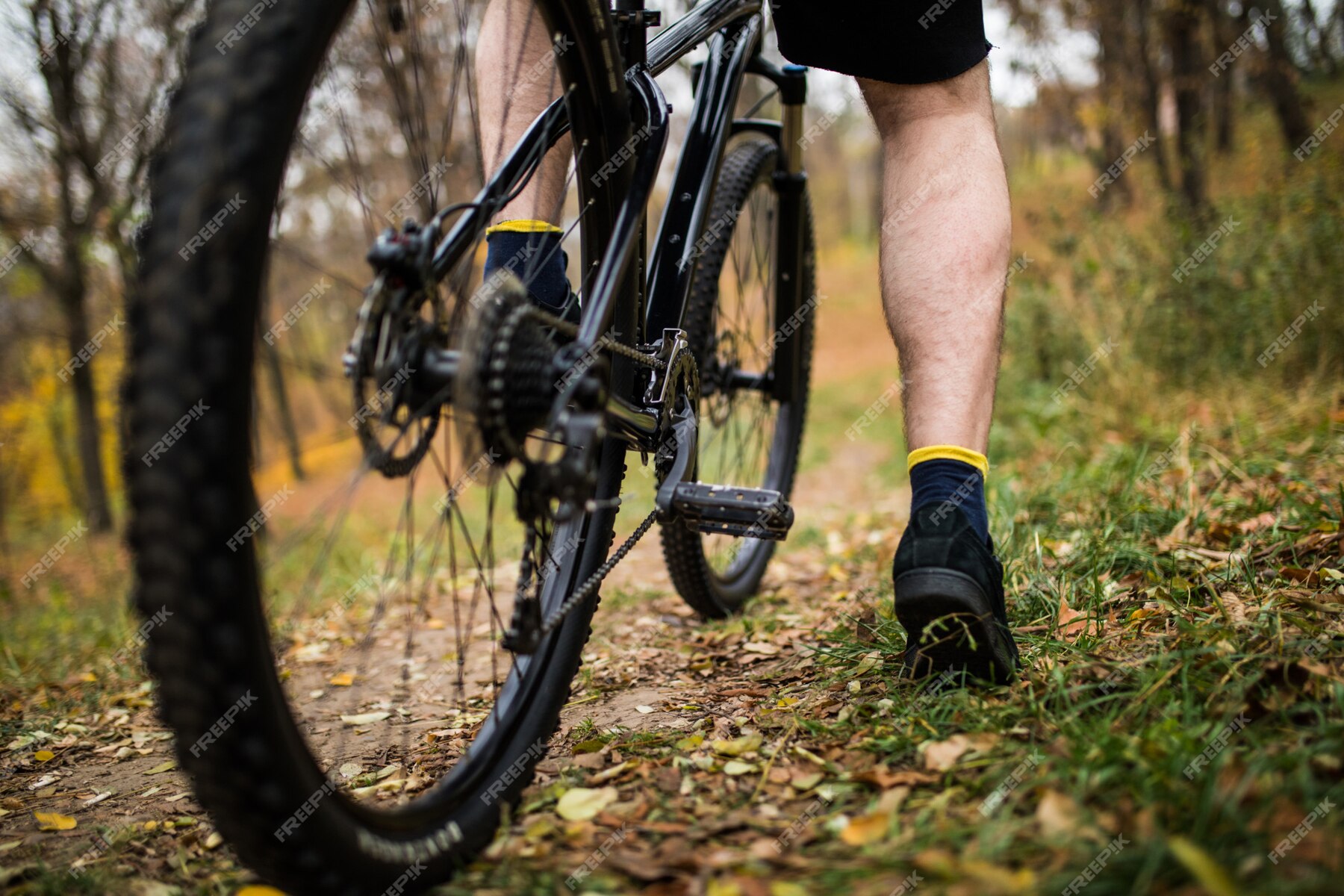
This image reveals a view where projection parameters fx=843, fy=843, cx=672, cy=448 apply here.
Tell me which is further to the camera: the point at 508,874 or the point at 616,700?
the point at 616,700

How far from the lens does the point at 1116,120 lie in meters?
7.77

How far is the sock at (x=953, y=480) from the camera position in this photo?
1216mm

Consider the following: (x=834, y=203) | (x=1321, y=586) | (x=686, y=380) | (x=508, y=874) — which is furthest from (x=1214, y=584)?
(x=834, y=203)

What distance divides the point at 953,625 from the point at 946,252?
0.58m

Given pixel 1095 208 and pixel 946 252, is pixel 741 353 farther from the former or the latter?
pixel 1095 208

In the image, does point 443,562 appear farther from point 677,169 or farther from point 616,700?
point 677,169

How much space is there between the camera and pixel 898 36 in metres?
1.30

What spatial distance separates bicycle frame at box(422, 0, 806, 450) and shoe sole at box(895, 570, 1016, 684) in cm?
48

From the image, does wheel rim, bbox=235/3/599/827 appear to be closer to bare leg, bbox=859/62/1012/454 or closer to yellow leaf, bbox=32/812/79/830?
yellow leaf, bbox=32/812/79/830

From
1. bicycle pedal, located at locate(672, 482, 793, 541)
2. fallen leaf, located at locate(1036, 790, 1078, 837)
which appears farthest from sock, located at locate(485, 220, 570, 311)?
fallen leaf, located at locate(1036, 790, 1078, 837)

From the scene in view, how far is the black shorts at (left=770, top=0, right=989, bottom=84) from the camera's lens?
129 centimetres

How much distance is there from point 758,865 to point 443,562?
2.73 metres

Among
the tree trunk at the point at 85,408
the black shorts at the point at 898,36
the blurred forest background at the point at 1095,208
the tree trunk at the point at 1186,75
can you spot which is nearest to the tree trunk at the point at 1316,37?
the blurred forest background at the point at 1095,208

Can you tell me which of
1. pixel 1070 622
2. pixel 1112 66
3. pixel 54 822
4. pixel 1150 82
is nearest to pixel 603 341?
pixel 1070 622
